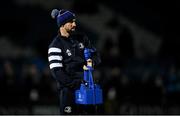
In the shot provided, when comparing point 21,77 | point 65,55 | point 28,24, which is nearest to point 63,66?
point 65,55

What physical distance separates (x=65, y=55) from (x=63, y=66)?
123 millimetres

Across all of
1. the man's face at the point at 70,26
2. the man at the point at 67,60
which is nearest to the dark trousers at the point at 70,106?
the man at the point at 67,60

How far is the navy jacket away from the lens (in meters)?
5.20

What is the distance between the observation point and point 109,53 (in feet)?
36.8

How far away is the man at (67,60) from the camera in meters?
5.22

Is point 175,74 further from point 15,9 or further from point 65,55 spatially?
point 65,55

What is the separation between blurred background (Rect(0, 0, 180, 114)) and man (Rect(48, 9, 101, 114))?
4710mm

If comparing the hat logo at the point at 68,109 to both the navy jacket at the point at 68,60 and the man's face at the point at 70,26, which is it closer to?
the navy jacket at the point at 68,60

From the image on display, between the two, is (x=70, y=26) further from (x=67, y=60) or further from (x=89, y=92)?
(x=89, y=92)

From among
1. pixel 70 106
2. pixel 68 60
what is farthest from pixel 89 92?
pixel 68 60

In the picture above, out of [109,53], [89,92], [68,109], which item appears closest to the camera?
[89,92]

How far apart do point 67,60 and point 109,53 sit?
5.96 m

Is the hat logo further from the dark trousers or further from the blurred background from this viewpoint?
the blurred background

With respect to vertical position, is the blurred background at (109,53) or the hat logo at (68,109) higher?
the blurred background at (109,53)
